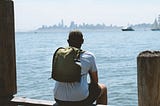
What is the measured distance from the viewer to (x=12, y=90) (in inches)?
197

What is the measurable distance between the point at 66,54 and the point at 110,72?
24.8 metres

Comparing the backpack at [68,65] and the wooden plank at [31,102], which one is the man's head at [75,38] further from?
the wooden plank at [31,102]

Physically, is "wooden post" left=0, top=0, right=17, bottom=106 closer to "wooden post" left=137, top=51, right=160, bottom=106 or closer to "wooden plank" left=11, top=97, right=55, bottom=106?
"wooden plank" left=11, top=97, right=55, bottom=106

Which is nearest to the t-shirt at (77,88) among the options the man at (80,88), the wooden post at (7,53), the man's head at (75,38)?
the man at (80,88)

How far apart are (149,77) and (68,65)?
3.26 feet

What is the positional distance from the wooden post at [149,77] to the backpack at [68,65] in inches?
32.1

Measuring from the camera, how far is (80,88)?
14.9 ft

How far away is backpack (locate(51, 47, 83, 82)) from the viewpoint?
4.43 m

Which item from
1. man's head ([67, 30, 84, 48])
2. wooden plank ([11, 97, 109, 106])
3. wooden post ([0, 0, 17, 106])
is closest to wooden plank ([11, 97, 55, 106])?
wooden plank ([11, 97, 109, 106])

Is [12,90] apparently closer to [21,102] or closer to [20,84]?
[21,102]

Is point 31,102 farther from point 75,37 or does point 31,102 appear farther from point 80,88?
point 75,37

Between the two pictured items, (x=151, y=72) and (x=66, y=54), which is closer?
(x=151, y=72)

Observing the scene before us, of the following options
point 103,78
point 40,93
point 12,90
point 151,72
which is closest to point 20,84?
point 40,93

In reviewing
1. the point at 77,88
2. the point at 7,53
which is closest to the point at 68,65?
the point at 77,88
